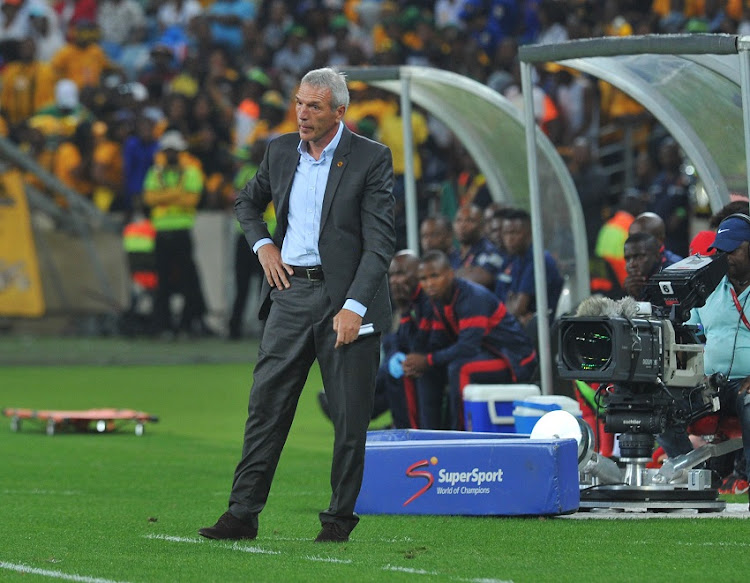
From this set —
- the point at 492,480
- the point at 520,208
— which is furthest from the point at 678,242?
the point at 492,480

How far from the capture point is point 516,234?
47.9ft

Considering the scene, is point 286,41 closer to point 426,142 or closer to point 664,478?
point 426,142

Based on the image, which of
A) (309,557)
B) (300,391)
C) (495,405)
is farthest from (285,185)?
(495,405)

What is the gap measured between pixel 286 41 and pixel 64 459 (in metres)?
15.7

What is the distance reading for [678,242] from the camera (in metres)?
17.9

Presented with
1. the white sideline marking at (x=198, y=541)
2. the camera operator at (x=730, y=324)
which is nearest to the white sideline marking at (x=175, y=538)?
the white sideline marking at (x=198, y=541)

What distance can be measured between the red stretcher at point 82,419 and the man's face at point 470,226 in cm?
328

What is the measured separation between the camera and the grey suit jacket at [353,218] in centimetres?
793

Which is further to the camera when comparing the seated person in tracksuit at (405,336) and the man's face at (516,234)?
the man's face at (516,234)

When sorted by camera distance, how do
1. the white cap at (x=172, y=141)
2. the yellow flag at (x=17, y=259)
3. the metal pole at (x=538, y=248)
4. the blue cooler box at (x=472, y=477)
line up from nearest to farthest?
the blue cooler box at (x=472, y=477) → the metal pole at (x=538, y=248) → the white cap at (x=172, y=141) → the yellow flag at (x=17, y=259)

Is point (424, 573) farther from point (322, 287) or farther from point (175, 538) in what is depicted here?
point (175, 538)

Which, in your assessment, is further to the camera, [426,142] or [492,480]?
[426,142]

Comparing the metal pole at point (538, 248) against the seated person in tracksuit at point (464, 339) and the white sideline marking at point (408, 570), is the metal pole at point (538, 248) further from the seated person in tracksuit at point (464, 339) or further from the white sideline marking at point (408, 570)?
the white sideline marking at point (408, 570)

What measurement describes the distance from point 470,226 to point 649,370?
268 inches
